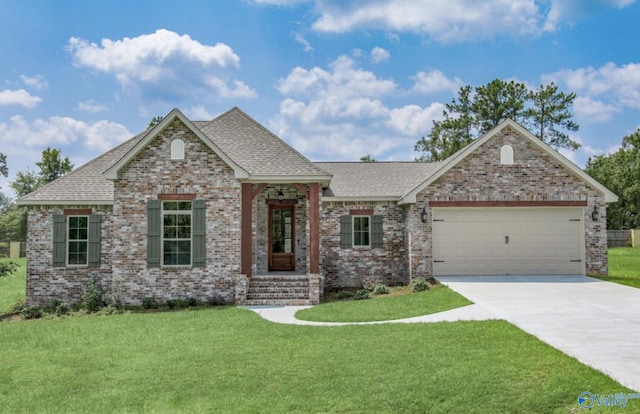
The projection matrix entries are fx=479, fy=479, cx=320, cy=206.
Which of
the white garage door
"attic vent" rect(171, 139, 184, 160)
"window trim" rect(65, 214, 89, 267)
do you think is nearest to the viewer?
"attic vent" rect(171, 139, 184, 160)

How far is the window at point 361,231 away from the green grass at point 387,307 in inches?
127

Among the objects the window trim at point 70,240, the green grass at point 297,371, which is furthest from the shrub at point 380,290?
the window trim at point 70,240

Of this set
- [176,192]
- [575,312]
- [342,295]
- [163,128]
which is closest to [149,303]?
[176,192]

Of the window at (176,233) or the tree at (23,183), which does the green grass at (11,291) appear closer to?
the window at (176,233)

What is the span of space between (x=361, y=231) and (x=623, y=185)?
35596 mm

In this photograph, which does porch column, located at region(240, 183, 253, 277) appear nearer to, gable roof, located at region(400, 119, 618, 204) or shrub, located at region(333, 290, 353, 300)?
shrub, located at region(333, 290, 353, 300)

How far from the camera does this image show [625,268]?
20.2 metres

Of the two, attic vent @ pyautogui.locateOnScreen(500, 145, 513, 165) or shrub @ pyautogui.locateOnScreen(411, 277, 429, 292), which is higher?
attic vent @ pyautogui.locateOnScreen(500, 145, 513, 165)

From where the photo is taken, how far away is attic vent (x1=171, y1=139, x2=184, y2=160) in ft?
46.8

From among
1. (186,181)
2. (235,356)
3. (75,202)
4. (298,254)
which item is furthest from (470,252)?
(75,202)

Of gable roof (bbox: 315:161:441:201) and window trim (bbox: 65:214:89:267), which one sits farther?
gable roof (bbox: 315:161:441:201)

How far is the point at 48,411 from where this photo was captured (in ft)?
20.2

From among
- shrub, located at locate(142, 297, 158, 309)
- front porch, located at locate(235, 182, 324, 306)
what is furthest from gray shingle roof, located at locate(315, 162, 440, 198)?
shrub, located at locate(142, 297, 158, 309)

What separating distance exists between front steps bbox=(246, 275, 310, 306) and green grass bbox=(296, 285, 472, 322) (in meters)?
0.98
